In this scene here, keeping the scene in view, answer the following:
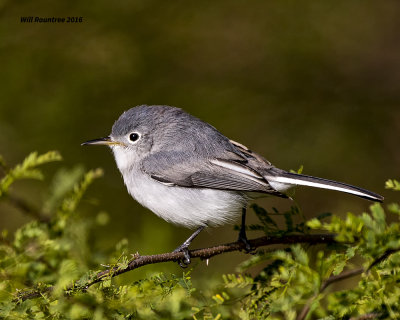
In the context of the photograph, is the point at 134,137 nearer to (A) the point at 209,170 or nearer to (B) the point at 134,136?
(B) the point at 134,136

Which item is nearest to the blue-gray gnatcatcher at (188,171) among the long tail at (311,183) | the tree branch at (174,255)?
the long tail at (311,183)

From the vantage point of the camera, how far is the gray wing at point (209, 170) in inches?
103

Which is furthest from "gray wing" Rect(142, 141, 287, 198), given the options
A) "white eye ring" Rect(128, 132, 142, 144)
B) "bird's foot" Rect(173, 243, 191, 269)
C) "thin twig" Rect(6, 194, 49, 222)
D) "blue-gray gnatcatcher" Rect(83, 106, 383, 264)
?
"thin twig" Rect(6, 194, 49, 222)

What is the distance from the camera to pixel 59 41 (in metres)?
3.67

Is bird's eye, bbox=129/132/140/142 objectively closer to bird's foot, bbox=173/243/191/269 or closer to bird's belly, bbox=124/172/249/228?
bird's belly, bbox=124/172/249/228

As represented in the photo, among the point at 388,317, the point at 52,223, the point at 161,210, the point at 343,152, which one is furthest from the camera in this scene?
the point at 343,152

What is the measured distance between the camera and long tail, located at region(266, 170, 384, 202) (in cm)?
215

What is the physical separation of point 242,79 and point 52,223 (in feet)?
6.49

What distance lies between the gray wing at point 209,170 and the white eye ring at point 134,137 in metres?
0.20

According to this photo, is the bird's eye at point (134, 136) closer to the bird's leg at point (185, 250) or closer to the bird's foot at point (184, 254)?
the bird's leg at point (185, 250)

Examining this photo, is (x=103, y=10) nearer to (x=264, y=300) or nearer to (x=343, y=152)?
(x=343, y=152)

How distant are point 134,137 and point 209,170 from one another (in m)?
0.64

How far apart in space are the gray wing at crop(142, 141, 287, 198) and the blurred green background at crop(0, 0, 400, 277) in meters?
0.71

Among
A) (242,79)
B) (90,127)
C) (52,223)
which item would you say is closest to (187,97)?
(242,79)
